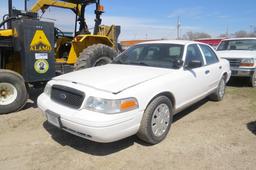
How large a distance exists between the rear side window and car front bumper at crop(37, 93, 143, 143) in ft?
9.18

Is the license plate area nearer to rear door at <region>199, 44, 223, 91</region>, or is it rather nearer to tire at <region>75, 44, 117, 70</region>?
tire at <region>75, 44, 117, 70</region>

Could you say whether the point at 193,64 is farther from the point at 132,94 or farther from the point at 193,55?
the point at 132,94

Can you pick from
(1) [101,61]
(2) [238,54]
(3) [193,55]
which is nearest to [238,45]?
(2) [238,54]

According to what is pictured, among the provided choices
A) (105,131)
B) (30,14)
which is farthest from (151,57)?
(30,14)

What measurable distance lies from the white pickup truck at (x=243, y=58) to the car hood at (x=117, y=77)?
499 cm

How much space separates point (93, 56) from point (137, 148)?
11.6 ft

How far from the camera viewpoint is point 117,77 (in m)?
3.88

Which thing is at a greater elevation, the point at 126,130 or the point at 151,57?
the point at 151,57

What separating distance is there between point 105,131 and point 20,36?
3293 millimetres

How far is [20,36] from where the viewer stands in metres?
5.33

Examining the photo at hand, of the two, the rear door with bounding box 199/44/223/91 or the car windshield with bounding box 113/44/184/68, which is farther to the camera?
the rear door with bounding box 199/44/223/91

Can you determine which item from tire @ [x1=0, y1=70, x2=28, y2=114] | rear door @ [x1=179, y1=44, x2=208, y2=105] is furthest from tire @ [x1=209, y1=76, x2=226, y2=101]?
tire @ [x1=0, y1=70, x2=28, y2=114]

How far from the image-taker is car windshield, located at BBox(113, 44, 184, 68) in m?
4.68

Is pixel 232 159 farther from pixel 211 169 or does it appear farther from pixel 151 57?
pixel 151 57
